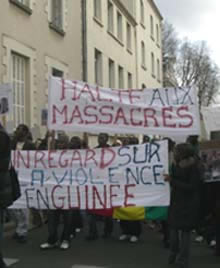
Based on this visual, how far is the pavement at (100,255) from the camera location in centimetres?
697

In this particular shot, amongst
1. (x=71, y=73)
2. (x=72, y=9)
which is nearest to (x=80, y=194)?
(x=71, y=73)

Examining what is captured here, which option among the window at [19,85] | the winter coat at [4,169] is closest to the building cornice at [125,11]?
the window at [19,85]

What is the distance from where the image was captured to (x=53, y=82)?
7852 millimetres

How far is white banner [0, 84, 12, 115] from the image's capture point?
30.2 feet

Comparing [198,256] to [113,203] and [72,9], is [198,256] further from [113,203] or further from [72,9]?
[72,9]

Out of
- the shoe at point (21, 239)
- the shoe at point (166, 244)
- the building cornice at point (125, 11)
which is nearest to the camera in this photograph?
the shoe at point (166, 244)

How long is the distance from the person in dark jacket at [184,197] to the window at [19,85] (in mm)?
7477

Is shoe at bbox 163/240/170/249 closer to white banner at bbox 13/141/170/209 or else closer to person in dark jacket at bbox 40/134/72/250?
white banner at bbox 13/141/170/209

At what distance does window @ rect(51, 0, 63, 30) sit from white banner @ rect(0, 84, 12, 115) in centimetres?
720

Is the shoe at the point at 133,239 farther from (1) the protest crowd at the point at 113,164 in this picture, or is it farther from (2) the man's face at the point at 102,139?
(2) the man's face at the point at 102,139

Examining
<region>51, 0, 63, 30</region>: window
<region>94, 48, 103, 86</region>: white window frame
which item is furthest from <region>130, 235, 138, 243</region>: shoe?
<region>94, 48, 103, 86</region>: white window frame

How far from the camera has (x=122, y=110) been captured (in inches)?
304

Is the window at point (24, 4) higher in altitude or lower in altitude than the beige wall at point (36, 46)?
higher

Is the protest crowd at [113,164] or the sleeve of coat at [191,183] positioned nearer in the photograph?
the sleeve of coat at [191,183]
